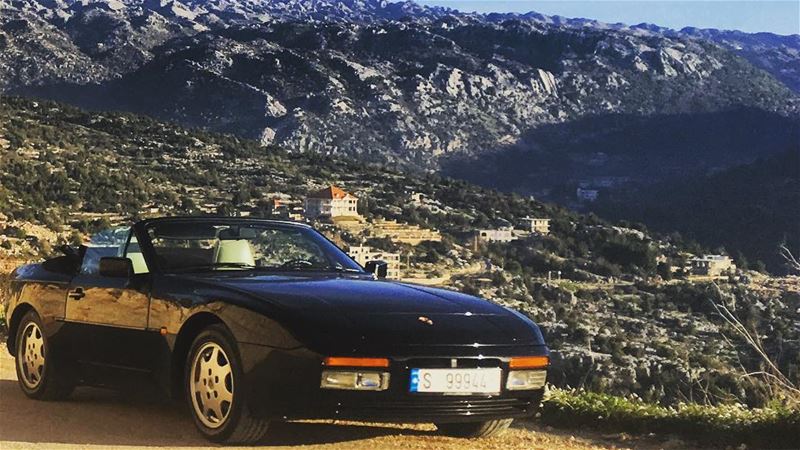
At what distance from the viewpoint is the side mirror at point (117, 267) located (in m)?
6.33

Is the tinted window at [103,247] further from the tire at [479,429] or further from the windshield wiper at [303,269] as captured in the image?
the tire at [479,429]

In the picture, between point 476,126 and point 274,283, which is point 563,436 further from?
point 476,126

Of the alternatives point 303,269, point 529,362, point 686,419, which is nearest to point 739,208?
point 686,419

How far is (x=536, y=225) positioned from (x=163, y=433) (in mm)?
57759

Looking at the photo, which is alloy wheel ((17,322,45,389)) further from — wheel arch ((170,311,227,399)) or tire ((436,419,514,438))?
tire ((436,419,514,438))

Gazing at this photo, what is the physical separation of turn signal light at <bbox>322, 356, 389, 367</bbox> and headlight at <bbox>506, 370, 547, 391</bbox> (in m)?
0.72

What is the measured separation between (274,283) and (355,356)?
896mm

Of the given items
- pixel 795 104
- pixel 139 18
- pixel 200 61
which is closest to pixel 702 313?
pixel 200 61

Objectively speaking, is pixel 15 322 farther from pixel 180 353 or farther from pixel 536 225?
pixel 536 225

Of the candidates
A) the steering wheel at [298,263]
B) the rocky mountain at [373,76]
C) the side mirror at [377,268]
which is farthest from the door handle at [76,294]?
the rocky mountain at [373,76]

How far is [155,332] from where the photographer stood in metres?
6.04

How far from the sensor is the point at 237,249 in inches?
258

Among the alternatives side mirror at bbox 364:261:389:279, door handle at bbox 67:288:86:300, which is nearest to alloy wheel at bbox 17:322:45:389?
door handle at bbox 67:288:86:300

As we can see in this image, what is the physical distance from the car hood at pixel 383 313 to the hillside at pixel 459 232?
2486 mm
